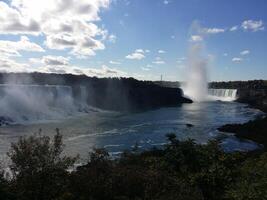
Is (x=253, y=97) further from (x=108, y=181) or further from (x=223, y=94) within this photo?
(x=108, y=181)

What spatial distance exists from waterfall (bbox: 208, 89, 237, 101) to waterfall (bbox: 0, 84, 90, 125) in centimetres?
5578

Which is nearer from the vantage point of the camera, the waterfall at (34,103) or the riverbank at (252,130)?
the riverbank at (252,130)

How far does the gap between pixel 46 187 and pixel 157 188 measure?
8.24 feet

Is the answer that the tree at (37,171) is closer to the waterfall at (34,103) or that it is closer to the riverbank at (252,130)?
the riverbank at (252,130)

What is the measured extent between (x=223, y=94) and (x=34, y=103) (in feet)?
235

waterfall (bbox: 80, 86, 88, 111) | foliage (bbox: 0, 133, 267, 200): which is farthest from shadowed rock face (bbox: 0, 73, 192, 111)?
foliage (bbox: 0, 133, 267, 200)

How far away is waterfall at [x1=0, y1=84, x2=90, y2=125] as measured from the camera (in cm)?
4629

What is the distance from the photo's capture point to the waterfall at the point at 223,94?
109m

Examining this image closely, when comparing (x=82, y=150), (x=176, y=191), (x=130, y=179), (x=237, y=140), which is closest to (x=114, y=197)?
(x=130, y=179)

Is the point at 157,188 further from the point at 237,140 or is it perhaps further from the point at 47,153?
the point at 237,140

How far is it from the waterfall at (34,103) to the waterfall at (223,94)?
55778 mm

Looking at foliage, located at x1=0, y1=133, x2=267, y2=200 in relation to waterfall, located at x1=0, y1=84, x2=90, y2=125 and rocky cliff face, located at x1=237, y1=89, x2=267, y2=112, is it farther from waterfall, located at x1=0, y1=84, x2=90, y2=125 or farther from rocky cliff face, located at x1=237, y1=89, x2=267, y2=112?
rocky cliff face, located at x1=237, y1=89, x2=267, y2=112

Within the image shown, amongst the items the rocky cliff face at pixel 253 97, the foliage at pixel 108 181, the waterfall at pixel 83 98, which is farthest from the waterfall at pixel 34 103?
the rocky cliff face at pixel 253 97

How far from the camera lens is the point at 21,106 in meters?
49.7
